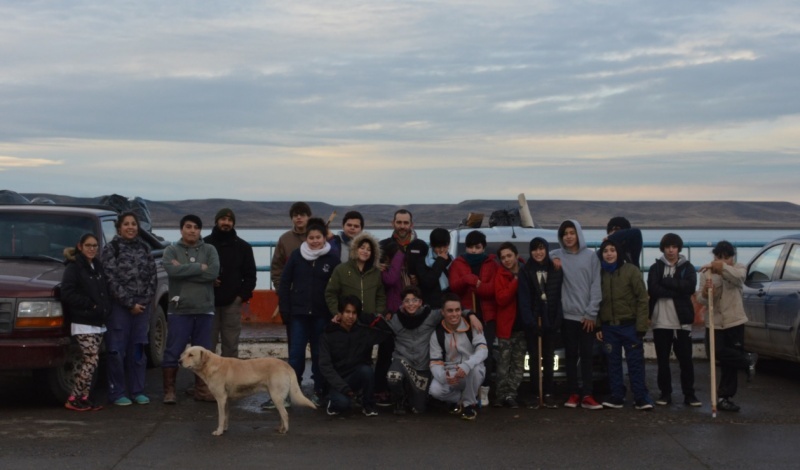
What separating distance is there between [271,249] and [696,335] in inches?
270

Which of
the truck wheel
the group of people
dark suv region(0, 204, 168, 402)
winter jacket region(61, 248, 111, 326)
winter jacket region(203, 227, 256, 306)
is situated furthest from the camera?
the truck wheel

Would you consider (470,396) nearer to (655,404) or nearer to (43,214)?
(655,404)

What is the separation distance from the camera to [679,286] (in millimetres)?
9477

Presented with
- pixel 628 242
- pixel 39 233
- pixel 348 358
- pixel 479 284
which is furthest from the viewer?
pixel 39 233

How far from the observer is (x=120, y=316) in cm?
959

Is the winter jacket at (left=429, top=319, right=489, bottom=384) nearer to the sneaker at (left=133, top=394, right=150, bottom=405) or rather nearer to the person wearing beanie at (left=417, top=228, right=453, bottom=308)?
the person wearing beanie at (left=417, top=228, right=453, bottom=308)

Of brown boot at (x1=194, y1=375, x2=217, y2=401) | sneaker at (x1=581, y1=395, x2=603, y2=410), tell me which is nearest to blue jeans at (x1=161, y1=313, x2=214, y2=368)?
brown boot at (x1=194, y1=375, x2=217, y2=401)

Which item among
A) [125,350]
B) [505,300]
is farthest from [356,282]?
[125,350]

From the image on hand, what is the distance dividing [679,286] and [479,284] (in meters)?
1.89

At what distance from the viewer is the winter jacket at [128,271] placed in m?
9.52

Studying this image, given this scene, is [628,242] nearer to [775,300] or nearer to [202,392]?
[775,300]

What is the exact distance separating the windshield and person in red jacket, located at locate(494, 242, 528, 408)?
439 cm

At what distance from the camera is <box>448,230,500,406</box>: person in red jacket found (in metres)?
9.55

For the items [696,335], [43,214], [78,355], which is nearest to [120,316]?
[78,355]
